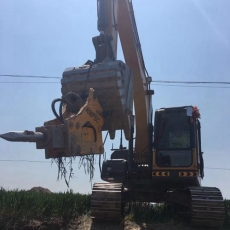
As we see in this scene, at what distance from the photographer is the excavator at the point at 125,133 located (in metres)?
5.67

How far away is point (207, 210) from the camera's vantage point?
7754 mm

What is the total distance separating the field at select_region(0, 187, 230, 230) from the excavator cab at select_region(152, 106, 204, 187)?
0.89m

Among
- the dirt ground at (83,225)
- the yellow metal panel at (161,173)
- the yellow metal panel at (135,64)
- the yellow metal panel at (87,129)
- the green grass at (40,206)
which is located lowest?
the dirt ground at (83,225)

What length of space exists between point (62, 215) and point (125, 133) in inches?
97.7

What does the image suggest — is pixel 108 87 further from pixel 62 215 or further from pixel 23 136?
pixel 62 215

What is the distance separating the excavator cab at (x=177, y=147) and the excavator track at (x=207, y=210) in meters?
0.56

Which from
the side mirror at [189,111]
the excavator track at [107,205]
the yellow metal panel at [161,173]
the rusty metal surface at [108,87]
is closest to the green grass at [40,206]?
the excavator track at [107,205]

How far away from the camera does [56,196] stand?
878 cm

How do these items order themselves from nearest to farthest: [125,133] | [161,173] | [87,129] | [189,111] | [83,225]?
[87,129], [125,133], [83,225], [189,111], [161,173]

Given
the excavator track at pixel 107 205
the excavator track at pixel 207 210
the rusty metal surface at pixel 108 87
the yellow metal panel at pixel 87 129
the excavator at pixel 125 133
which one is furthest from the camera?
the excavator track at pixel 107 205

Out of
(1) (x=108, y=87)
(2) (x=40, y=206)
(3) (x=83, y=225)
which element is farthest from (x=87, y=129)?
(3) (x=83, y=225)

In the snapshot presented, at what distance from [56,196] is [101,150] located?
10.6 feet

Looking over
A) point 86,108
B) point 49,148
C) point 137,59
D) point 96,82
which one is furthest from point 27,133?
point 137,59

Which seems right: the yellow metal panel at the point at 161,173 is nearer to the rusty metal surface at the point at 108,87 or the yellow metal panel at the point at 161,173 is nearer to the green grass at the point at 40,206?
the green grass at the point at 40,206
